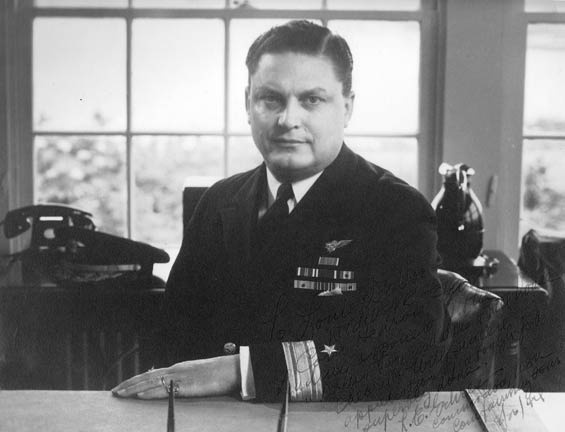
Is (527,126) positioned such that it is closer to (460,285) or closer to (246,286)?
(460,285)

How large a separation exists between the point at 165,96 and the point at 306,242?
1.51 ft

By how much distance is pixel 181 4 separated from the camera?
1308 millimetres

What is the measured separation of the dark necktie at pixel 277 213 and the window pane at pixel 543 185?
50 cm

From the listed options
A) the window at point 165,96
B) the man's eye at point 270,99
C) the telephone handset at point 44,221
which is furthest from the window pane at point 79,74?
the man's eye at point 270,99

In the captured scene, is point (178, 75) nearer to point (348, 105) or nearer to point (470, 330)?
point (348, 105)

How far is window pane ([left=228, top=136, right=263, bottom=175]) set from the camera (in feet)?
4.23

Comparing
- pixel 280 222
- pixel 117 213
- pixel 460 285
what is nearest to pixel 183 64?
pixel 117 213

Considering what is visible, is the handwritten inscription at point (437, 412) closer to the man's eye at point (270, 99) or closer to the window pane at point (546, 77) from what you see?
the man's eye at point (270, 99)

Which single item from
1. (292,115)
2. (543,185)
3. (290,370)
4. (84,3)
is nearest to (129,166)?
(84,3)

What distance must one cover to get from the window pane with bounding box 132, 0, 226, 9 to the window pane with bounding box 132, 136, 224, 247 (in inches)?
9.3

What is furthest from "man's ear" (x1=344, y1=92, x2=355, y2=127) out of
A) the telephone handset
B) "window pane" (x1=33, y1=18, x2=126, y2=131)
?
the telephone handset

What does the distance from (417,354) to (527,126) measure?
0.64 metres

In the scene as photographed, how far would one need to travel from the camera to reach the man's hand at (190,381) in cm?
81

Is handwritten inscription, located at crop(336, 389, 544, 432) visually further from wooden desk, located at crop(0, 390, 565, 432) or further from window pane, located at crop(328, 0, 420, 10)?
window pane, located at crop(328, 0, 420, 10)
